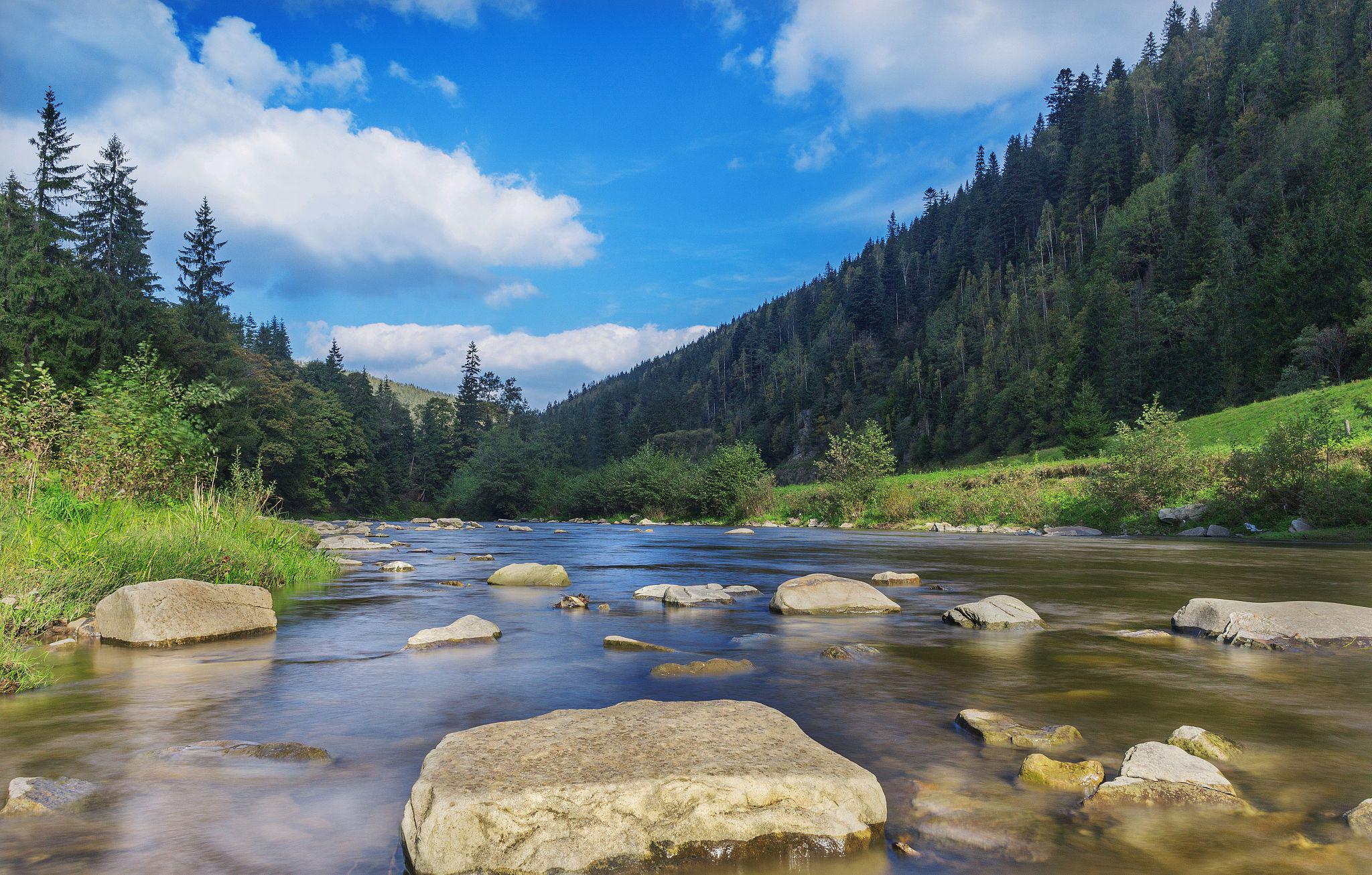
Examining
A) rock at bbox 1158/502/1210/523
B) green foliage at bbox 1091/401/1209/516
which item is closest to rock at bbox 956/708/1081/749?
rock at bbox 1158/502/1210/523

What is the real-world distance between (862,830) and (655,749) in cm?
120

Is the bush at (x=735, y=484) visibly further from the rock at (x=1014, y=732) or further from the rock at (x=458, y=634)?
the rock at (x=1014, y=732)

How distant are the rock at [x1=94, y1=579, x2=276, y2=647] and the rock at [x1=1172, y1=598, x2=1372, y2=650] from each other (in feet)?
42.8

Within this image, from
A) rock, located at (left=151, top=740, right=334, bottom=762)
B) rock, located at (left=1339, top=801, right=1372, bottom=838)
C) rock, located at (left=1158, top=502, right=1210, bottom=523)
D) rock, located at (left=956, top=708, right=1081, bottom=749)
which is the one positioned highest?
rock, located at (left=1158, top=502, right=1210, bottom=523)

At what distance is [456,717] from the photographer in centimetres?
607

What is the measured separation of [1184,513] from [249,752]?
3453cm

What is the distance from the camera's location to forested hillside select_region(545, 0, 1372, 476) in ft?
202

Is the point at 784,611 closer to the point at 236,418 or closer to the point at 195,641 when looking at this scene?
the point at 195,641

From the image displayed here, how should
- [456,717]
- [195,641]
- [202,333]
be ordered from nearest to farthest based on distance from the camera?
1. [456,717]
2. [195,641]
3. [202,333]

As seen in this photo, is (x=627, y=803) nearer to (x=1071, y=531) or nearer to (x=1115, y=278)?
(x=1071, y=531)

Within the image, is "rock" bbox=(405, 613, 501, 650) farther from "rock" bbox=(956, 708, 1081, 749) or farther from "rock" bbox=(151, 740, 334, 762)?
"rock" bbox=(956, 708, 1081, 749)

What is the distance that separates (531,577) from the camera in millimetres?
16062

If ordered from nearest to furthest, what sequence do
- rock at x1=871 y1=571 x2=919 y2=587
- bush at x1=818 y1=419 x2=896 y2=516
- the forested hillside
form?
rock at x1=871 y1=571 x2=919 y2=587
bush at x1=818 y1=419 x2=896 y2=516
the forested hillside

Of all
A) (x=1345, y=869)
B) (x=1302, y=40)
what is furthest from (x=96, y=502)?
(x=1302, y=40)
